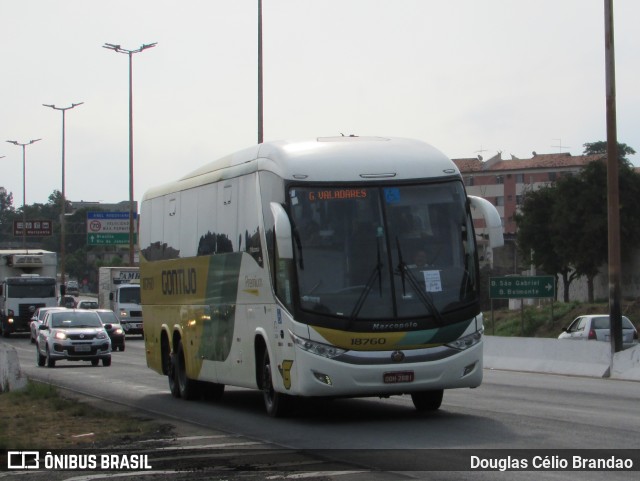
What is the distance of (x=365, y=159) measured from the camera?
16250 mm

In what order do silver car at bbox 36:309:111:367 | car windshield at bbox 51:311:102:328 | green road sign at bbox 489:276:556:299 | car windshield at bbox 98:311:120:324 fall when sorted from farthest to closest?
1. car windshield at bbox 98:311:120:324
2. green road sign at bbox 489:276:556:299
3. car windshield at bbox 51:311:102:328
4. silver car at bbox 36:309:111:367

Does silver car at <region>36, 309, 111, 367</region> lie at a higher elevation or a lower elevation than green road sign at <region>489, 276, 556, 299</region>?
lower

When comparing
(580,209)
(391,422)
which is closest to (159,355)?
(391,422)

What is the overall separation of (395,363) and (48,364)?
23.0 m

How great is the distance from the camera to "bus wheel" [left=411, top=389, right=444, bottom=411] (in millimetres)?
17250

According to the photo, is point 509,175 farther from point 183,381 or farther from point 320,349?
point 320,349

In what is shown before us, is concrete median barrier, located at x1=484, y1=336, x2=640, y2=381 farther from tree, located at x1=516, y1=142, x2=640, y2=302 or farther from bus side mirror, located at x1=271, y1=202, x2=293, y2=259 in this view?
tree, located at x1=516, y1=142, x2=640, y2=302

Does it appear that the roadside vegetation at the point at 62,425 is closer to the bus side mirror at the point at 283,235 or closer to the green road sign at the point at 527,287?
A: the bus side mirror at the point at 283,235

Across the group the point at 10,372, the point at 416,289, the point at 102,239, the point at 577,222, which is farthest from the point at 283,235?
the point at 102,239

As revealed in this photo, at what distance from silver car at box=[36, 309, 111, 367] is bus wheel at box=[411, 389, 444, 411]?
66.0ft

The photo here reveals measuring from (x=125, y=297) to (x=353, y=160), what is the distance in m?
46.9

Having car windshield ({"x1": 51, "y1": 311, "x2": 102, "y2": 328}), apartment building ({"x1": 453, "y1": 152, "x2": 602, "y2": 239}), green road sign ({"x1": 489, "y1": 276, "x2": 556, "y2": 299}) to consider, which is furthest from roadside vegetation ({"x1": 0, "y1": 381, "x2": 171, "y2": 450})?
apartment building ({"x1": 453, "y1": 152, "x2": 602, "y2": 239})

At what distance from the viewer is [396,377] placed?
605 inches

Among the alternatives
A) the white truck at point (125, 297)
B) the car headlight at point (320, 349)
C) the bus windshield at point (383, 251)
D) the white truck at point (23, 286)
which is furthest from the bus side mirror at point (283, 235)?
the white truck at point (23, 286)
